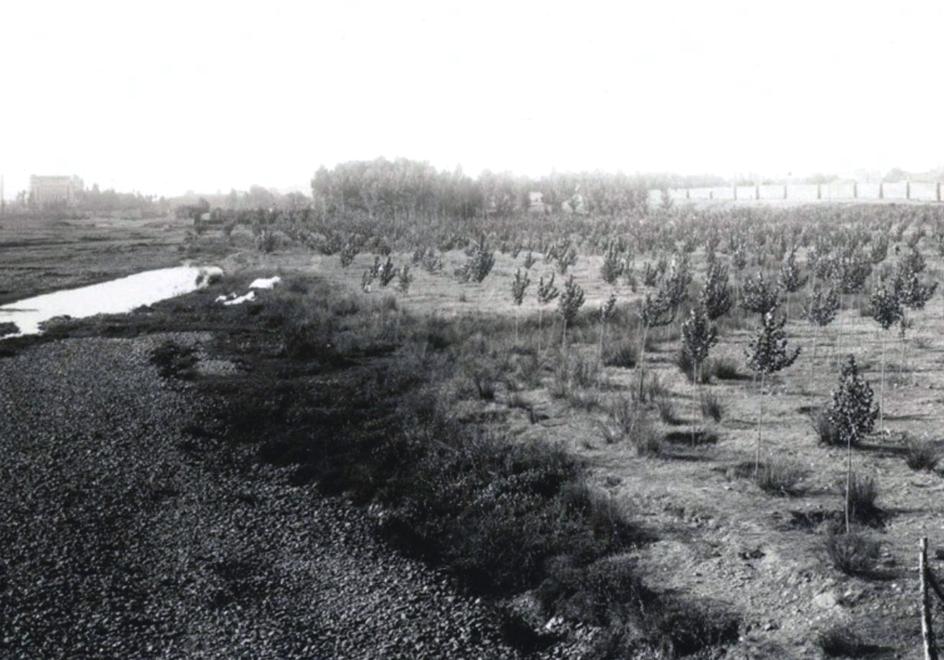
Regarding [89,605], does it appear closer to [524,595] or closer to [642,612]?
[524,595]

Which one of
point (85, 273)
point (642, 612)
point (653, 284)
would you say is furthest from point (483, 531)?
point (85, 273)

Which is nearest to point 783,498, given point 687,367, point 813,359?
point 687,367

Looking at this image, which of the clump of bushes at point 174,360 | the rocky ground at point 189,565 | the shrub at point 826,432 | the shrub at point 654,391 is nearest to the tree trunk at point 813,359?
the shrub at point 654,391

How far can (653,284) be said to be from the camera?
3934 centimetres

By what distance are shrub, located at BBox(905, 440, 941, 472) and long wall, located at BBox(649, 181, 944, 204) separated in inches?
2919

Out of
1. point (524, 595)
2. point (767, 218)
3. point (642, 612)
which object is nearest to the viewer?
point (642, 612)

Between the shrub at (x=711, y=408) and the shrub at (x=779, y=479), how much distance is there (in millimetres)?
3652

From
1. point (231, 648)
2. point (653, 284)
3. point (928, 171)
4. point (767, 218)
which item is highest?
point (928, 171)

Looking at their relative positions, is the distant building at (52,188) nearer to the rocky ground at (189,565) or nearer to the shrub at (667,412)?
the rocky ground at (189,565)

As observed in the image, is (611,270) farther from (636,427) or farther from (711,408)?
(636,427)

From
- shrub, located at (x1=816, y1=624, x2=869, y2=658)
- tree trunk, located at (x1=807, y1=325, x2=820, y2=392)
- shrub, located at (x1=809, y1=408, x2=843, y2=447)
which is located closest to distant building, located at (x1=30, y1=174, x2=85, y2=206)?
tree trunk, located at (x1=807, y1=325, x2=820, y2=392)

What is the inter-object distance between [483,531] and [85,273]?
179ft

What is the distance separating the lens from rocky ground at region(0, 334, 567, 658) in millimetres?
10859

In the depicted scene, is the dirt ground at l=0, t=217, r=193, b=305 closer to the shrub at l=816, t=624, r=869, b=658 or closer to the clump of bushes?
the clump of bushes
